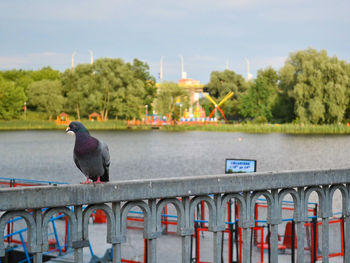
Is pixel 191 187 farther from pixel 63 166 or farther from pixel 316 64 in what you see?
pixel 316 64

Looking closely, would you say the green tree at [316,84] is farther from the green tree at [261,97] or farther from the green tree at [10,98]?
the green tree at [10,98]

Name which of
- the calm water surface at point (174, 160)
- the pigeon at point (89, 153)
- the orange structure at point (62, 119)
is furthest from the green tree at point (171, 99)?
the pigeon at point (89, 153)

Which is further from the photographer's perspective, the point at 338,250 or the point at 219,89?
the point at 219,89

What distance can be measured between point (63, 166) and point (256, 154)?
20315 millimetres

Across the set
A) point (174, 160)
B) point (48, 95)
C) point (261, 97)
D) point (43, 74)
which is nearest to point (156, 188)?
point (174, 160)

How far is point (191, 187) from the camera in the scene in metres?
3.26

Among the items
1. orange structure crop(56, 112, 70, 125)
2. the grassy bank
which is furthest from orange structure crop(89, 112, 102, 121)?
orange structure crop(56, 112, 70, 125)

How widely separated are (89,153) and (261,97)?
96.0 metres

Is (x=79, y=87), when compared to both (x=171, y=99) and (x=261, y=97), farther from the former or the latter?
(x=261, y=97)

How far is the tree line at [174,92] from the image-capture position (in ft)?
227

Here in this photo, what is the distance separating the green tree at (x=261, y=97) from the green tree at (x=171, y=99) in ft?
48.8

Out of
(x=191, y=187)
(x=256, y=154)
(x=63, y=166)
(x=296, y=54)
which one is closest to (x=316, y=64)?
(x=296, y=54)

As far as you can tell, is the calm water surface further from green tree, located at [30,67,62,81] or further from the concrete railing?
green tree, located at [30,67,62,81]

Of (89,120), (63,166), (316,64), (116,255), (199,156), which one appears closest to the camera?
(116,255)
